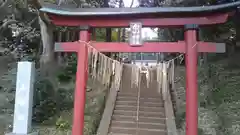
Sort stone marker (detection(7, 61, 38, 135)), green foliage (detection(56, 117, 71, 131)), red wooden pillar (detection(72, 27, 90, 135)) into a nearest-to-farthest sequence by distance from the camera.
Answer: red wooden pillar (detection(72, 27, 90, 135)) < stone marker (detection(7, 61, 38, 135)) < green foliage (detection(56, 117, 71, 131))

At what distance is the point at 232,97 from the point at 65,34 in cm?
1292

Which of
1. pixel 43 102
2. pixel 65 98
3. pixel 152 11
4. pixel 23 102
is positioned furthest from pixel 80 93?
pixel 65 98

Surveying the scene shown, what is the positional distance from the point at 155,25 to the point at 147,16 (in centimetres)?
30

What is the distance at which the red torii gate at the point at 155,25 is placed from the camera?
577 centimetres

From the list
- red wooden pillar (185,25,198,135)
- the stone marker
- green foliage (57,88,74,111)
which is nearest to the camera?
red wooden pillar (185,25,198,135)

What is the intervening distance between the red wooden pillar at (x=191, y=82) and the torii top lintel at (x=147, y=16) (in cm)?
31

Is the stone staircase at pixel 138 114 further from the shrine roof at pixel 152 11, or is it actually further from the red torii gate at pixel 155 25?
the shrine roof at pixel 152 11

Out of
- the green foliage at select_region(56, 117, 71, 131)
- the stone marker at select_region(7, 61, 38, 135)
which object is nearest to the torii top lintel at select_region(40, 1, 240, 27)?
the stone marker at select_region(7, 61, 38, 135)

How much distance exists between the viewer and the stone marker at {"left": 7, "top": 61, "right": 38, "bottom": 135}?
6996 millimetres

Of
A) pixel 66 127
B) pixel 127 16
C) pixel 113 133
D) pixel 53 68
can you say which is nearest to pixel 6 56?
pixel 53 68

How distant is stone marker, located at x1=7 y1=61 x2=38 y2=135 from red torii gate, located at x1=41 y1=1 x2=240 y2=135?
1513mm

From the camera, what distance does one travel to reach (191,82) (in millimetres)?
5785

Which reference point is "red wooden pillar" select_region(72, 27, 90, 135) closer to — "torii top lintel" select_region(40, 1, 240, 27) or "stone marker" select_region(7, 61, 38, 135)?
"torii top lintel" select_region(40, 1, 240, 27)

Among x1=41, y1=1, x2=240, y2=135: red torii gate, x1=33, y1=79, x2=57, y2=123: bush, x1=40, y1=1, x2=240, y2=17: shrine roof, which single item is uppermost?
x1=40, y1=1, x2=240, y2=17: shrine roof
